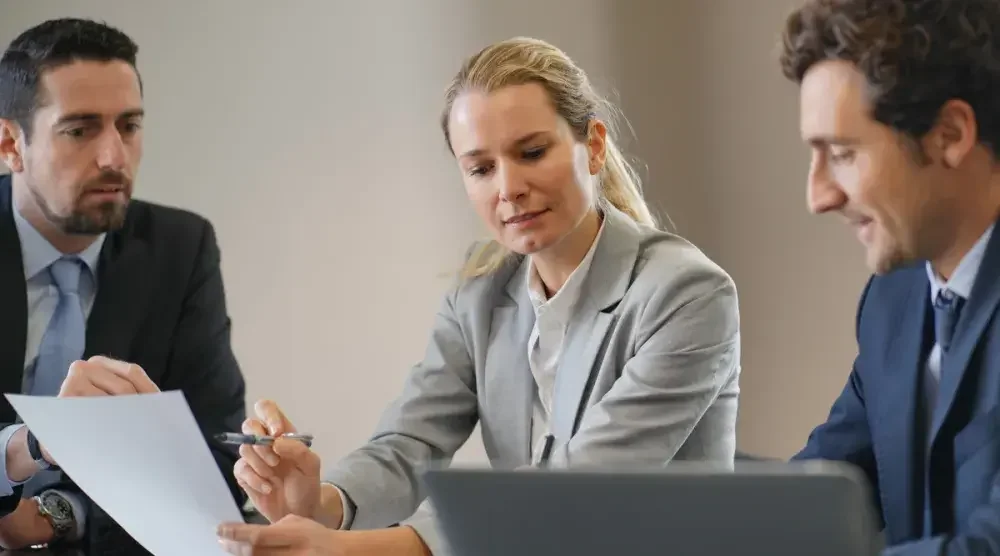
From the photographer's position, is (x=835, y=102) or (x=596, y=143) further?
Result: (x=596, y=143)

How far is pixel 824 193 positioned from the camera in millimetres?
1099

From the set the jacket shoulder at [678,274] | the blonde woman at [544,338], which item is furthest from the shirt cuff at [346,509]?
the jacket shoulder at [678,274]

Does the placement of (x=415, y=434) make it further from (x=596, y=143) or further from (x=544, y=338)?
(x=596, y=143)

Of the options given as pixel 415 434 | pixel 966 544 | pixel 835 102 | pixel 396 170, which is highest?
pixel 835 102

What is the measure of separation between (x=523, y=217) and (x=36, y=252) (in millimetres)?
936

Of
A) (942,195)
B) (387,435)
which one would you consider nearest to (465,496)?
(942,195)

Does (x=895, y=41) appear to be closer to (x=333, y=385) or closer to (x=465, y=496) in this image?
(x=465, y=496)

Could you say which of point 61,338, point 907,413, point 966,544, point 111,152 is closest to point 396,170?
point 111,152

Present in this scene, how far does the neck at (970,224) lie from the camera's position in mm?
1084

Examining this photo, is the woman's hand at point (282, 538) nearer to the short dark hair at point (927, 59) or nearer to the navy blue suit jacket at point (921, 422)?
the navy blue suit jacket at point (921, 422)

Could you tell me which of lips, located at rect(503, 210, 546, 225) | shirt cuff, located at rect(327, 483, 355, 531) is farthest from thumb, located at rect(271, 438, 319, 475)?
lips, located at rect(503, 210, 546, 225)

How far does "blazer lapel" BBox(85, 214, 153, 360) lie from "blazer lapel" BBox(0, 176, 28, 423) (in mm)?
106

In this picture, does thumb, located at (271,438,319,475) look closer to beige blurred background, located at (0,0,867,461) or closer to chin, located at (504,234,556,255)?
chin, located at (504,234,556,255)

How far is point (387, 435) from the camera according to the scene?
1.71 m
